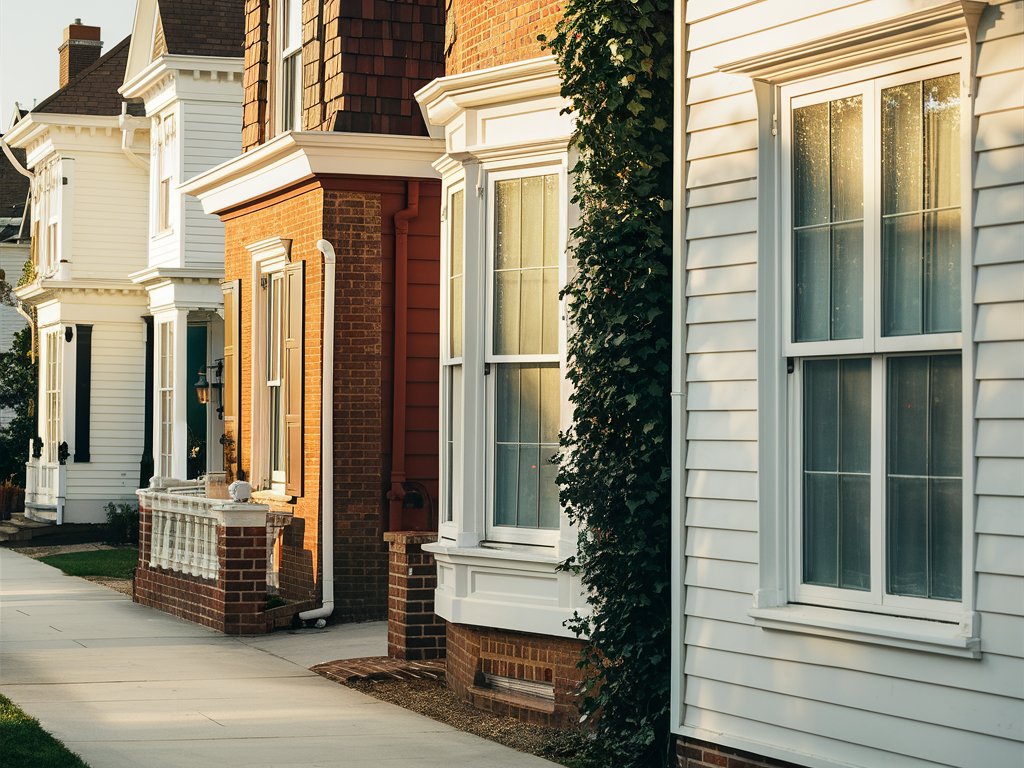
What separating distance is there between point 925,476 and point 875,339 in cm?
67

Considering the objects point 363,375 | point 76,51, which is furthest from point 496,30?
point 76,51

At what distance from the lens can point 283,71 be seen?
57.5 ft

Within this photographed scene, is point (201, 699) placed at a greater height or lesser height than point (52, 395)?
lesser

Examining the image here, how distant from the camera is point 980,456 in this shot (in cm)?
611

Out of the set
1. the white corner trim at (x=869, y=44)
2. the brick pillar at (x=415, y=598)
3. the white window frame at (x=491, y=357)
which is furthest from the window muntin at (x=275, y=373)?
the white corner trim at (x=869, y=44)

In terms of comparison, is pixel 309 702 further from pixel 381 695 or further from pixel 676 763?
pixel 676 763

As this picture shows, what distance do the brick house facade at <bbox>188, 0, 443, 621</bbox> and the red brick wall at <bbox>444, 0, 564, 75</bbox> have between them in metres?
4.19

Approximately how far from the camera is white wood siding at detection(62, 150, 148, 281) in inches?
1155

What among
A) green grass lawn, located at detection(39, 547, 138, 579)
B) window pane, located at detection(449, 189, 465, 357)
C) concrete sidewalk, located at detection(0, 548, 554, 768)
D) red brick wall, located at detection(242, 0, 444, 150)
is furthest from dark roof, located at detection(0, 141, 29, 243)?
window pane, located at detection(449, 189, 465, 357)

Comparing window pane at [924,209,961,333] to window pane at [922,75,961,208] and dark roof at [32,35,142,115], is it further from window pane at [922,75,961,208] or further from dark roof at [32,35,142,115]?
dark roof at [32,35,142,115]

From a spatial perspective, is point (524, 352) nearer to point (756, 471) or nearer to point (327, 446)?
point (756, 471)

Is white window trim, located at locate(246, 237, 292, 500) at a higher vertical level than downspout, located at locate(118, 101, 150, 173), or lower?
lower

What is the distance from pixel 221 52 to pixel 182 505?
10.5 meters

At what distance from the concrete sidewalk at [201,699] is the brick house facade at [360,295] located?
1179 millimetres
